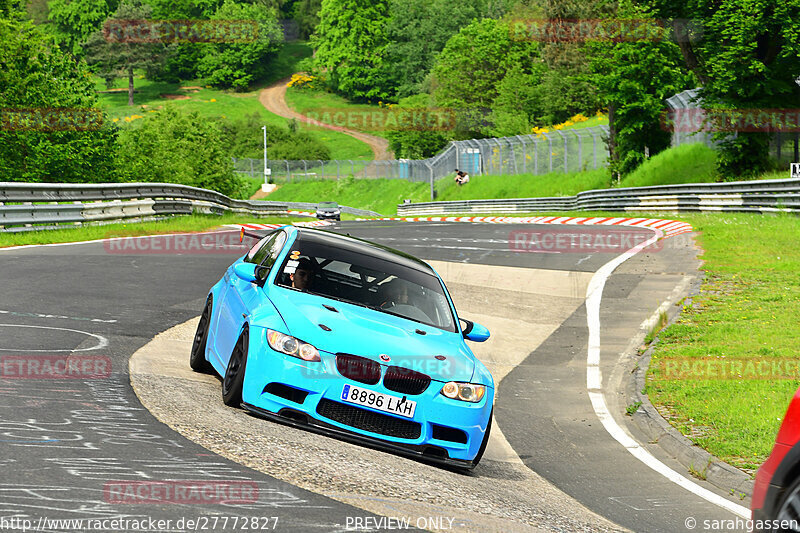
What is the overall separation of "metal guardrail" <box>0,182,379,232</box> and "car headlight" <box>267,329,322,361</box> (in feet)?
49.4

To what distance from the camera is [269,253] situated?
9195 mm

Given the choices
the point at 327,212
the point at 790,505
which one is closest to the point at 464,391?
the point at 790,505

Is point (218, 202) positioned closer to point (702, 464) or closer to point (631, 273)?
point (631, 273)

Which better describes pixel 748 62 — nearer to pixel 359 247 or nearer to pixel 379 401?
pixel 359 247

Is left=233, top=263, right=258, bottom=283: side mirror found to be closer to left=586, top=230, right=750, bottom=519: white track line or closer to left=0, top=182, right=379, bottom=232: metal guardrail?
left=586, top=230, right=750, bottom=519: white track line

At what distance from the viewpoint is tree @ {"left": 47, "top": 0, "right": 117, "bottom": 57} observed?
178375mm

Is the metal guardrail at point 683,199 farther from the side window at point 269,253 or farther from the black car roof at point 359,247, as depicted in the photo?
the side window at point 269,253

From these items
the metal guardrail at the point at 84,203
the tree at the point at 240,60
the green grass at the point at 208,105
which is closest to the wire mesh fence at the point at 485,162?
the green grass at the point at 208,105

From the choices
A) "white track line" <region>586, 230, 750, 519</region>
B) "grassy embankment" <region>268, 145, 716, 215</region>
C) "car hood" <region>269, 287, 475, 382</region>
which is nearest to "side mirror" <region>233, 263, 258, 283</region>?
"car hood" <region>269, 287, 475, 382</region>

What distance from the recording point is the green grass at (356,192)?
289 feet

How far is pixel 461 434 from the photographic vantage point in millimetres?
7430

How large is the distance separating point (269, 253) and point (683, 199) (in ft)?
98.7

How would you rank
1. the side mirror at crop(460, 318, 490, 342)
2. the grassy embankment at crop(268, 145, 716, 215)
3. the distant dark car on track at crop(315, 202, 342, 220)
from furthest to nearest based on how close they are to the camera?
1. the distant dark car on track at crop(315, 202, 342, 220)
2. the grassy embankment at crop(268, 145, 716, 215)
3. the side mirror at crop(460, 318, 490, 342)

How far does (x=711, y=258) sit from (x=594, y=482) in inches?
528
